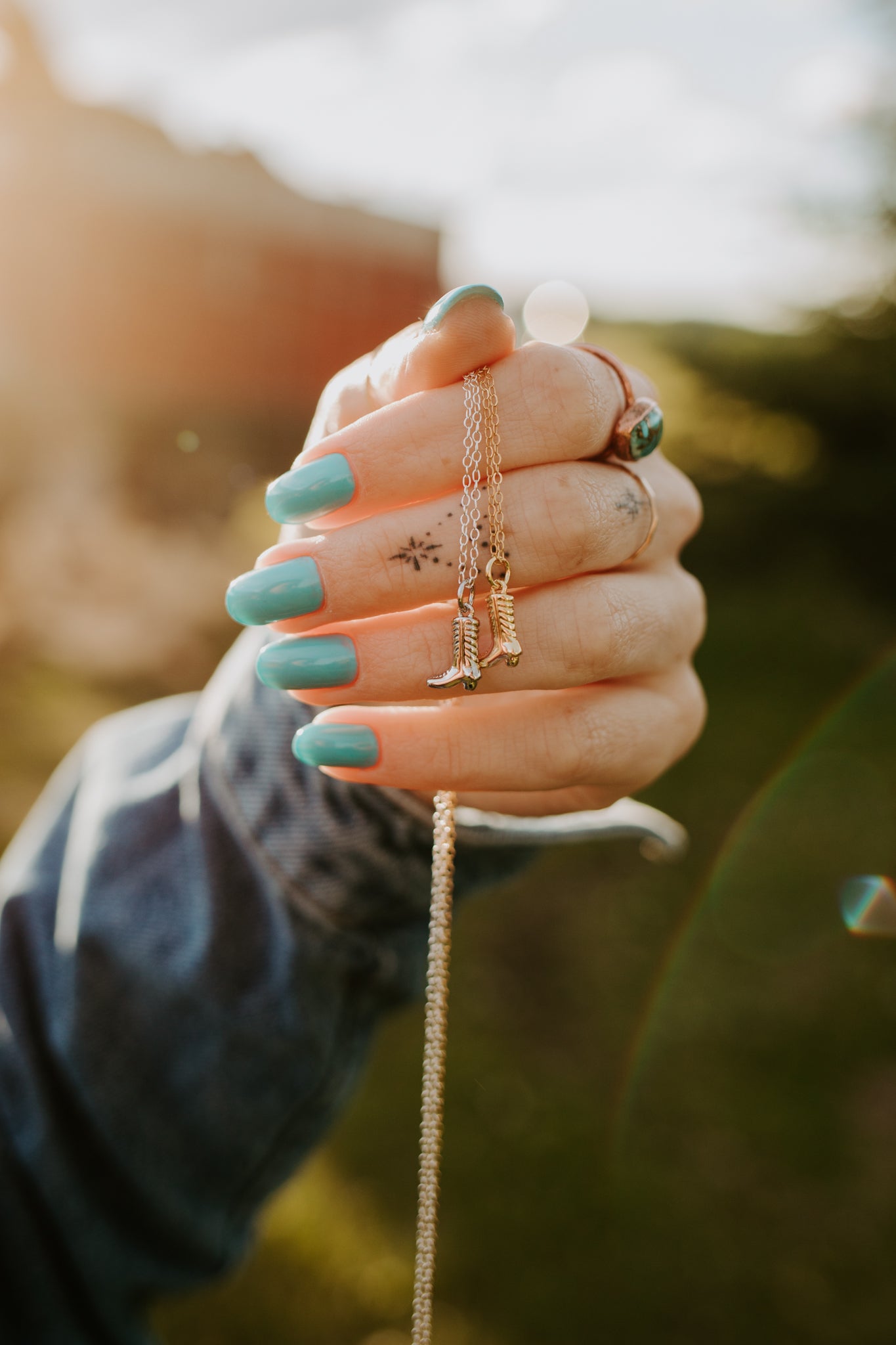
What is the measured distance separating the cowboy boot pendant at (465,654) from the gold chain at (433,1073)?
215 millimetres

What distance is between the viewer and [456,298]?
929 mm

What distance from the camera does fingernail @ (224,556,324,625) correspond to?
0.96 m

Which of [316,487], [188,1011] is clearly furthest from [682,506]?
[188,1011]

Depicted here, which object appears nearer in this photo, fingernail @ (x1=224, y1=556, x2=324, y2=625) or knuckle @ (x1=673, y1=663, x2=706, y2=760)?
fingernail @ (x1=224, y1=556, x2=324, y2=625)

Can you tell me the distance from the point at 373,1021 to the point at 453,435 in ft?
3.56

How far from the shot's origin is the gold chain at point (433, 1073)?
985 mm

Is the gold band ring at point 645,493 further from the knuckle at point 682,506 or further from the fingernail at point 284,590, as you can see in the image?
the fingernail at point 284,590

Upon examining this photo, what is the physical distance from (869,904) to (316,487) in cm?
380

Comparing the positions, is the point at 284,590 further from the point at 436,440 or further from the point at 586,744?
the point at 586,744

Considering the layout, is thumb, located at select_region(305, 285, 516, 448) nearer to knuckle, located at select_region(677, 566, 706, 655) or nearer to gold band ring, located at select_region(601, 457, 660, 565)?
gold band ring, located at select_region(601, 457, 660, 565)

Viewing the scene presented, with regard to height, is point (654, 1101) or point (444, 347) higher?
point (444, 347)

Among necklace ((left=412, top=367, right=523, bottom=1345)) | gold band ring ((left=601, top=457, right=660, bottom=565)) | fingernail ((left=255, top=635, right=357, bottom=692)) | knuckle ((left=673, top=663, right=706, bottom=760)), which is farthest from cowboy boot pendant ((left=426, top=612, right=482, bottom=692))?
knuckle ((left=673, top=663, right=706, bottom=760))

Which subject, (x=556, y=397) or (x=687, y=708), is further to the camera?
(x=687, y=708)

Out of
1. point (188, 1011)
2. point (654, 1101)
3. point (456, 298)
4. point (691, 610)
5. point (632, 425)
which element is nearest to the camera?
point (456, 298)
